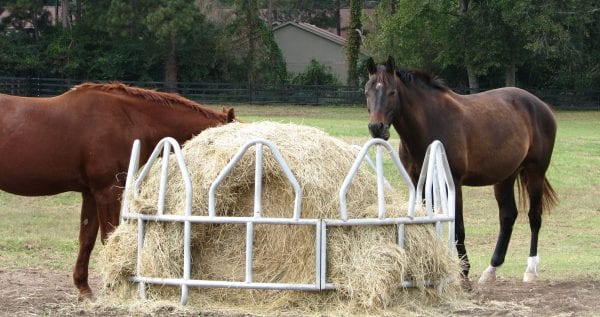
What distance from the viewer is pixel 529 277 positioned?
996 centimetres

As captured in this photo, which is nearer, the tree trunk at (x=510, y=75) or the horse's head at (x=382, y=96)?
the horse's head at (x=382, y=96)

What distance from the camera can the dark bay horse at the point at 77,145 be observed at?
8.00 metres

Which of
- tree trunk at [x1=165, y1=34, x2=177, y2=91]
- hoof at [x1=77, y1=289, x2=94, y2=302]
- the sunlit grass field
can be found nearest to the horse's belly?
hoof at [x1=77, y1=289, x2=94, y2=302]

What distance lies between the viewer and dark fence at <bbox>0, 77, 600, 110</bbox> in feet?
146

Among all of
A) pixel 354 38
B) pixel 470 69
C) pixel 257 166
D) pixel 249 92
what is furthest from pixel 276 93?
pixel 257 166

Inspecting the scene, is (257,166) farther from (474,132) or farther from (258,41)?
(258,41)

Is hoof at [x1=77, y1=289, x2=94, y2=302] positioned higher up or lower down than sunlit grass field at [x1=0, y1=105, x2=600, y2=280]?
higher up

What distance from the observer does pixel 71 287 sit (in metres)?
8.84

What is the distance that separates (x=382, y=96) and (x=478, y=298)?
2.03 meters

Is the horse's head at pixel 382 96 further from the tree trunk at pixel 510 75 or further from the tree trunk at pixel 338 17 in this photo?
the tree trunk at pixel 338 17

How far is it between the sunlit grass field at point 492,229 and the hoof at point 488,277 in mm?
633

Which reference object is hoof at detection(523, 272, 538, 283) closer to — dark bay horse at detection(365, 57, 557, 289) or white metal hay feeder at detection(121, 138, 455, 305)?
dark bay horse at detection(365, 57, 557, 289)

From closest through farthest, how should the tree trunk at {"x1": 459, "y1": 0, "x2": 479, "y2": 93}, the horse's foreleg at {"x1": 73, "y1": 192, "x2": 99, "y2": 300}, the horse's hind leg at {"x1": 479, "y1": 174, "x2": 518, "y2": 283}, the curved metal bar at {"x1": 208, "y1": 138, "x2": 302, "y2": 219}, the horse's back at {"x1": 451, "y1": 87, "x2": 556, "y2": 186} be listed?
the curved metal bar at {"x1": 208, "y1": 138, "x2": 302, "y2": 219} → the horse's foreleg at {"x1": 73, "y1": 192, "x2": 99, "y2": 300} → the horse's back at {"x1": 451, "y1": 87, "x2": 556, "y2": 186} → the horse's hind leg at {"x1": 479, "y1": 174, "x2": 518, "y2": 283} → the tree trunk at {"x1": 459, "y1": 0, "x2": 479, "y2": 93}

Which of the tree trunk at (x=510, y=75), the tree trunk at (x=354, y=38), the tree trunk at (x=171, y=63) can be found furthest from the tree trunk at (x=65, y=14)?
the tree trunk at (x=510, y=75)
